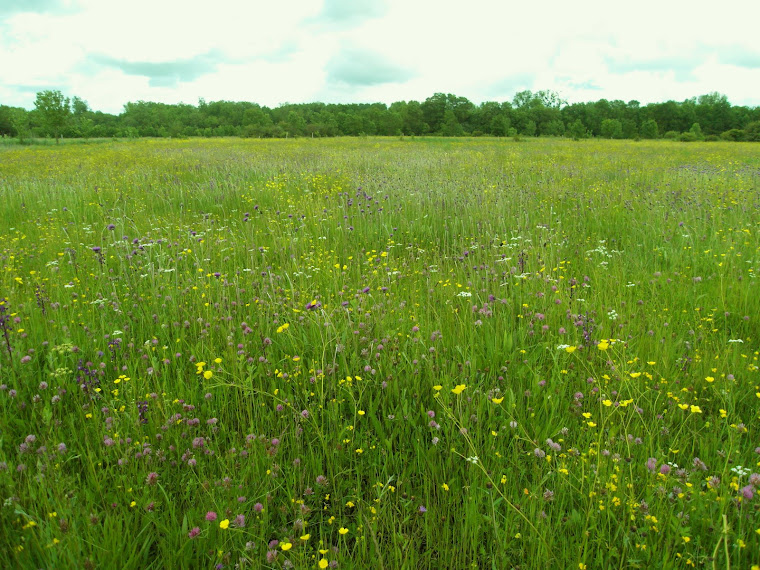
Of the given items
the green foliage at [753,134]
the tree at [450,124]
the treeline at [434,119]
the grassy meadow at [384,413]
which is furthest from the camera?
the tree at [450,124]

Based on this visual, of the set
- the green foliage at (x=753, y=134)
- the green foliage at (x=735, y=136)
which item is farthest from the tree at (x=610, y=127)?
the green foliage at (x=735, y=136)

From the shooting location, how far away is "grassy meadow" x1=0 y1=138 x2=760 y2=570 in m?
1.57

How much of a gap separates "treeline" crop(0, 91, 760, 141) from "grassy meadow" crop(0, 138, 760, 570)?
55760 mm

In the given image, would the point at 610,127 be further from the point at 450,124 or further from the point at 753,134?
the point at 450,124

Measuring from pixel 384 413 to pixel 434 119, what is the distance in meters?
87.9

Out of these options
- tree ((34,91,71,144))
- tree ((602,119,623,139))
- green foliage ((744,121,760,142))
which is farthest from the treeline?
tree ((34,91,71,144))

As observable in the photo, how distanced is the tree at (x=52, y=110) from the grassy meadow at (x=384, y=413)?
5093 centimetres

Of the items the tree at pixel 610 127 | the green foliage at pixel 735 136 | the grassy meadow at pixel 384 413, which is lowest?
the grassy meadow at pixel 384 413

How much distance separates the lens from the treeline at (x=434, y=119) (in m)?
65.9

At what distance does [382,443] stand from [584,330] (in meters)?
1.53

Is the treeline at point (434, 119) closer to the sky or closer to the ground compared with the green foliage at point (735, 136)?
closer to the sky

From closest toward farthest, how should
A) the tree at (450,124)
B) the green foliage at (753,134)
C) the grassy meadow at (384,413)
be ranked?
the grassy meadow at (384,413), the green foliage at (753,134), the tree at (450,124)

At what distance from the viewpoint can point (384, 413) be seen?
2238 mm

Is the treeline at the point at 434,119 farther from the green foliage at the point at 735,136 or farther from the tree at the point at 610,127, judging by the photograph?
the green foliage at the point at 735,136
